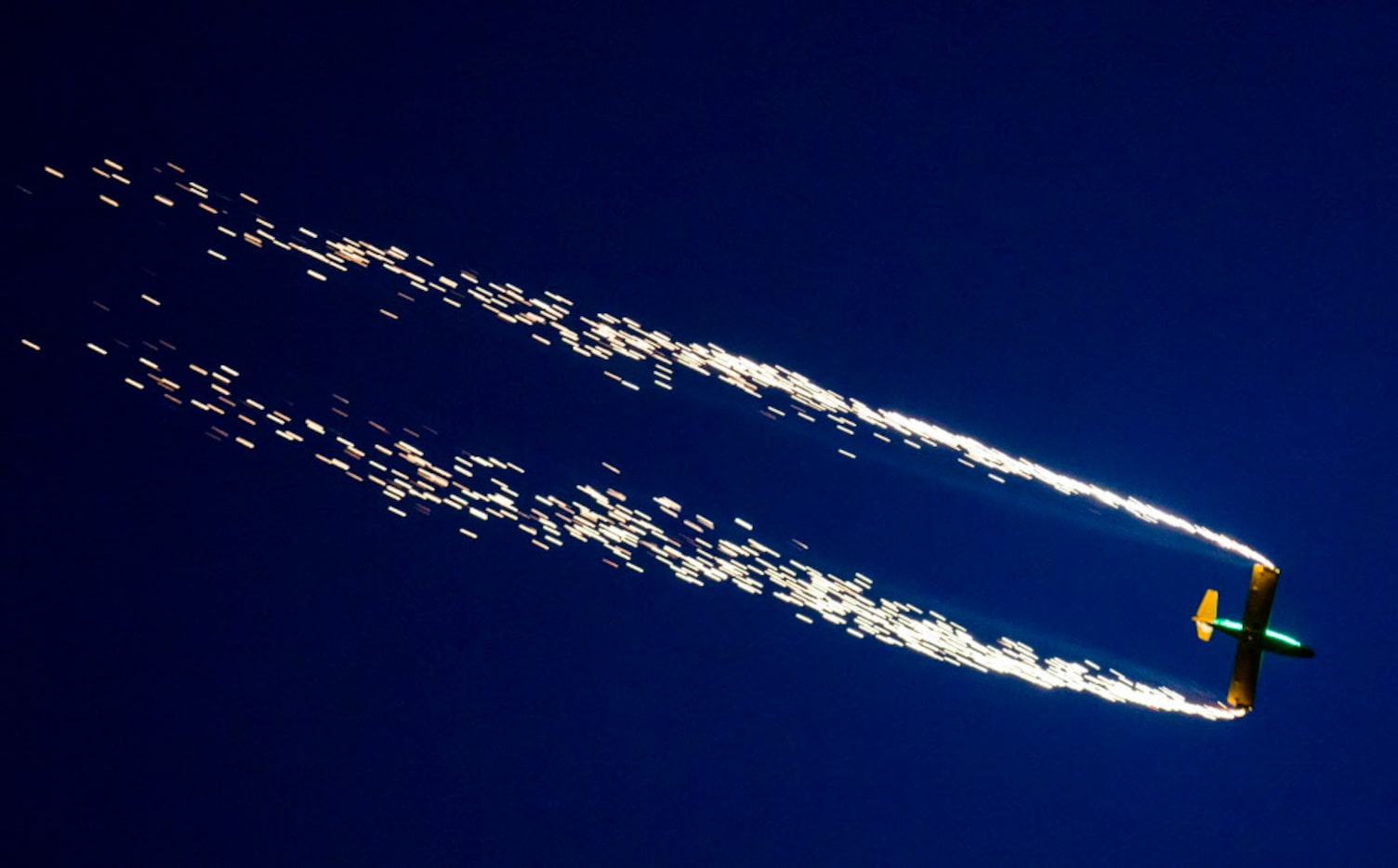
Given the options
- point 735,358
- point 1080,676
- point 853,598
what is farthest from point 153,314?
point 1080,676

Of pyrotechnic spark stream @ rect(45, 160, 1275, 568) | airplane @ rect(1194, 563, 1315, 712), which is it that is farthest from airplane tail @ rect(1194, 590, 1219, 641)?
pyrotechnic spark stream @ rect(45, 160, 1275, 568)

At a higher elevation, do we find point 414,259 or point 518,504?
point 414,259

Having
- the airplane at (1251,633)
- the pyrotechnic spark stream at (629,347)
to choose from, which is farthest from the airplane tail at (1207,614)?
the pyrotechnic spark stream at (629,347)

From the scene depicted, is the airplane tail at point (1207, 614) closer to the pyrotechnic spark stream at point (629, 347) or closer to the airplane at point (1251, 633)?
the airplane at point (1251, 633)

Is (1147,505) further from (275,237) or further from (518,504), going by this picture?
(275,237)

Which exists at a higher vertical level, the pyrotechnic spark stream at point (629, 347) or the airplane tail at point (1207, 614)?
the pyrotechnic spark stream at point (629, 347)

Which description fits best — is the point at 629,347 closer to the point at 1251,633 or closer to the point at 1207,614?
the point at 1207,614

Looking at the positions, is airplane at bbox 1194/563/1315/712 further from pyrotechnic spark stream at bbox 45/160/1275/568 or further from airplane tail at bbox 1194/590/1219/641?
pyrotechnic spark stream at bbox 45/160/1275/568

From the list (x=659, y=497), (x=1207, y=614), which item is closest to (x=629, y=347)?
(x=659, y=497)
